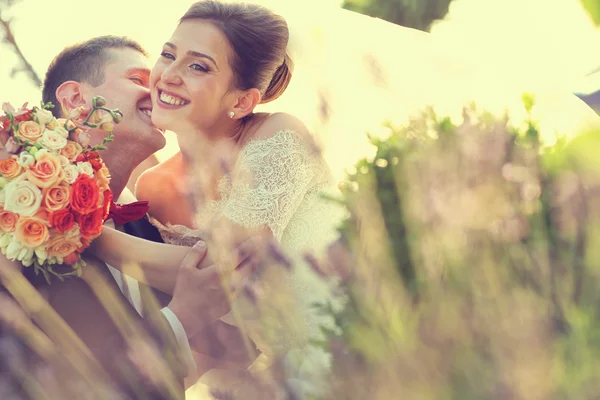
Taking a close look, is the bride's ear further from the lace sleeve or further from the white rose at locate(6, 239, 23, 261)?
the white rose at locate(6, 239, 23, 261)

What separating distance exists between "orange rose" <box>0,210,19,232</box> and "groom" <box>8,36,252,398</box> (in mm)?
350

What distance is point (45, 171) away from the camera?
2453 millimetres

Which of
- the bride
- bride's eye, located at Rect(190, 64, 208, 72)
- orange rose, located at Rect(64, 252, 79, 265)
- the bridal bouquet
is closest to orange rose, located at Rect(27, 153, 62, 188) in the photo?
the bridal bouquet

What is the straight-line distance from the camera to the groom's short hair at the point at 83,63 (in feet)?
12.0

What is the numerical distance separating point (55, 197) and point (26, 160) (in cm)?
18

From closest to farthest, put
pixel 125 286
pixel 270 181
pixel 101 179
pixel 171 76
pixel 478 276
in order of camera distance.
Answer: pixel 478 276 → pixel 101 179 → pixel 125 286 → pixel 270 181 → pixel 171 76

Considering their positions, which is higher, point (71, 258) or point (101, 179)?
point (101, 179)

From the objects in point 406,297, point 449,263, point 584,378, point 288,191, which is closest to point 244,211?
point 288,191

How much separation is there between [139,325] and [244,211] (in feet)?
2.42

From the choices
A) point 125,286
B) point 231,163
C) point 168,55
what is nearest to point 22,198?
point 125,286

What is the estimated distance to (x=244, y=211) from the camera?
3.10 meters

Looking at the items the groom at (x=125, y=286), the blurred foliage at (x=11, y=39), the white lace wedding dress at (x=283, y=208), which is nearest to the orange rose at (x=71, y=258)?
the groom at (x=125, y=286)

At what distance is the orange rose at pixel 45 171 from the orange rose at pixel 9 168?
0.17 ft

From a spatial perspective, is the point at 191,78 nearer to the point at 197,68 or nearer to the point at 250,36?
the point at 197,68
